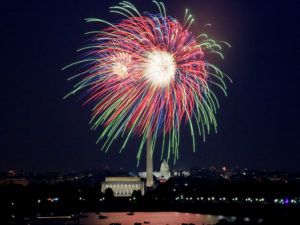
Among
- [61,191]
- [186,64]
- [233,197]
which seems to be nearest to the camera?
[186,64]

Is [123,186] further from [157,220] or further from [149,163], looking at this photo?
[157,220]

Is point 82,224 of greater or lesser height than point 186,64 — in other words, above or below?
below

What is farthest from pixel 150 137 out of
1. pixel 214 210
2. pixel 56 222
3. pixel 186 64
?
pixel 186 64

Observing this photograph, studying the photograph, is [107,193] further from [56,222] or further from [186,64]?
[186,64]

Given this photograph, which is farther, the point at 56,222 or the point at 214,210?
the point at 214,210

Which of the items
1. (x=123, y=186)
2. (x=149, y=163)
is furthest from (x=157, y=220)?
(x=123, y=186)

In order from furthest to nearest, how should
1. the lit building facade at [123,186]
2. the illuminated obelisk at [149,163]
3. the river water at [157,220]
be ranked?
the lit building facade at [123,186]
the illuminated obelisk at [149,163]
the river water at [157,220]

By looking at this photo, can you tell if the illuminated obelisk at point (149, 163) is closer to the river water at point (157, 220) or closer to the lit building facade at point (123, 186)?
the lit building facade at point (123, 186)

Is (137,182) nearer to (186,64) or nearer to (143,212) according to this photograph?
(143,212)

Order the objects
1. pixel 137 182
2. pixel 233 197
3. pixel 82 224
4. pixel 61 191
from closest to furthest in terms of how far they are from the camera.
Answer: pixel 82 224
pixel 233 197
pixel 61 191
pixel 137 182

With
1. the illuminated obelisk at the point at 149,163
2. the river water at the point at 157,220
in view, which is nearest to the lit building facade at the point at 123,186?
the illuminated obelisk at the point at 149,163
